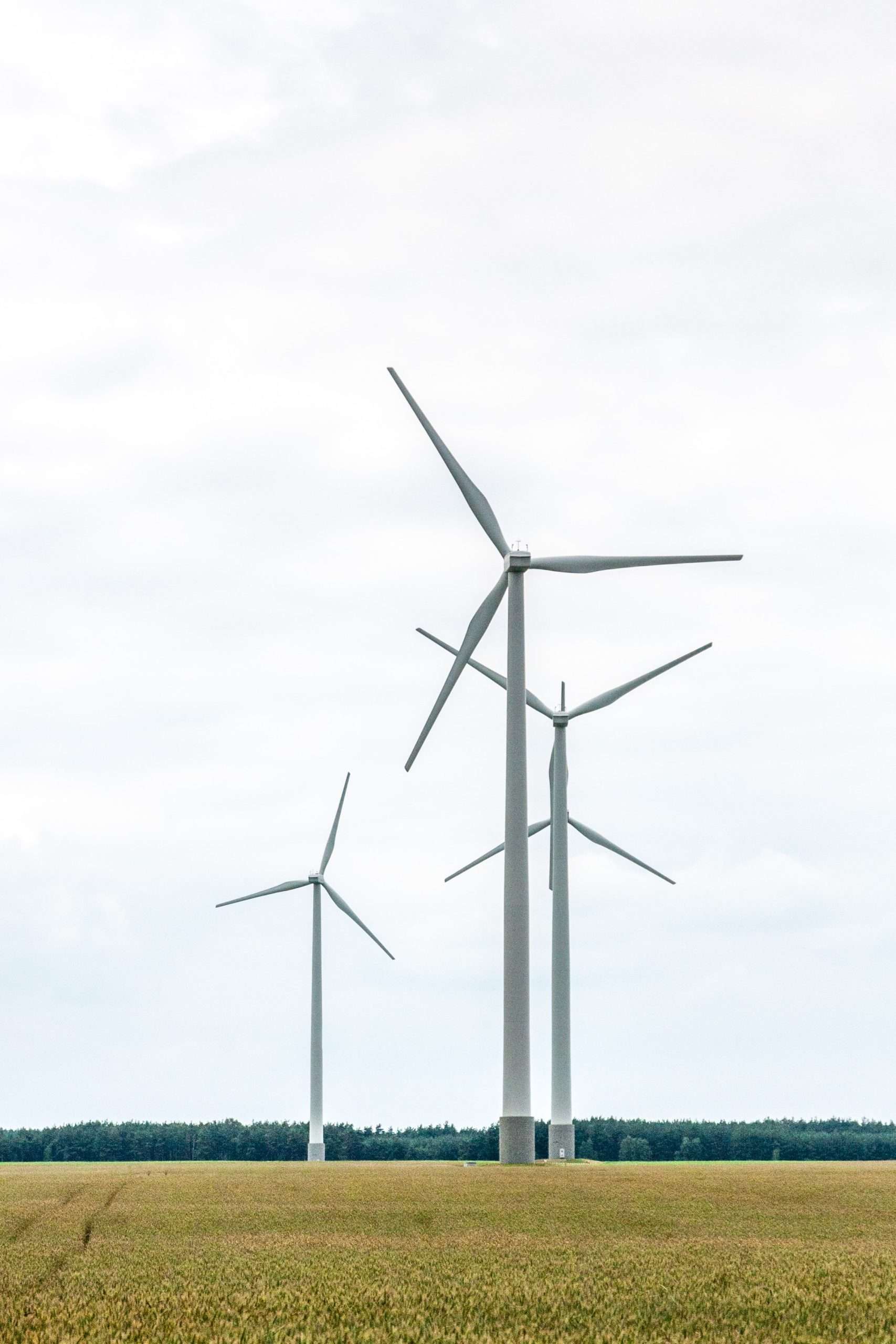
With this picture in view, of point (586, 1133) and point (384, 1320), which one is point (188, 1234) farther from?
point (586, 1133)

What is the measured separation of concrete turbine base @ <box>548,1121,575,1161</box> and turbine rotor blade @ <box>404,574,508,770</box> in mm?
31460

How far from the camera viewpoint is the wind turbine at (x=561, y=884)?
89.2 m

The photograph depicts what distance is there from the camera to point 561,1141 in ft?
290

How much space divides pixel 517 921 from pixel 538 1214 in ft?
69.9

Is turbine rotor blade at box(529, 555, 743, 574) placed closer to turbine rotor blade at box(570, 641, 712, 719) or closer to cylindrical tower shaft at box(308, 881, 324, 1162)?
turbine rotor blade at box(570, 641, 712, 719)

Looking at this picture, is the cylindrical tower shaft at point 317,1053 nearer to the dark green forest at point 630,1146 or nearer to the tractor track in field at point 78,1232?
the dark green forest at point 630,1146

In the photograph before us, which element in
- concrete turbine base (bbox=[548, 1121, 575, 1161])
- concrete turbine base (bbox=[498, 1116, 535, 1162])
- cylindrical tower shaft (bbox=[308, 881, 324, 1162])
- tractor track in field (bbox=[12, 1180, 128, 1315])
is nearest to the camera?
tractor track in field (bbox=[12, 1180, 128, 1315])

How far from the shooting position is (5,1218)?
1876 inches

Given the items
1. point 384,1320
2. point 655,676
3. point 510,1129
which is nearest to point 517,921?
point 510,1129

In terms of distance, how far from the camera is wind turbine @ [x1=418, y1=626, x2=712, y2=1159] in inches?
3514

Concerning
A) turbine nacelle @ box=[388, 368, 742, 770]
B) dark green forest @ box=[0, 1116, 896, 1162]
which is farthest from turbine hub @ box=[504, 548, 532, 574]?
dark green forest @ box=[0, 1116, 896, 1162]

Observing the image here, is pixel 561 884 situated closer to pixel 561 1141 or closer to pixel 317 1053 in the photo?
pixel 561 1141

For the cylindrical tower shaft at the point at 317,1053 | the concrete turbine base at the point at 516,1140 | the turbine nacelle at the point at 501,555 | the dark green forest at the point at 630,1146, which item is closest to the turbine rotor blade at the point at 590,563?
the turbine nacelle at the point at 501,555

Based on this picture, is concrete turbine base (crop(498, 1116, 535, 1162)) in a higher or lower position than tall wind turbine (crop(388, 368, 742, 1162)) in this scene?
lower
